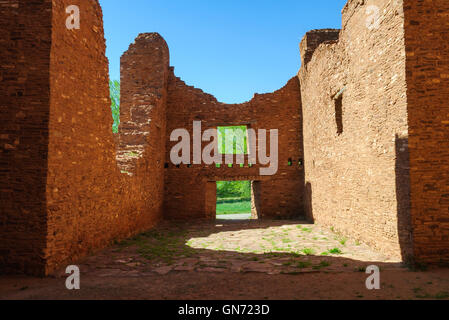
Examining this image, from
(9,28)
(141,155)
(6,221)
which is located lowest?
(6,221)

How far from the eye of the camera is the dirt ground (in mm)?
4125

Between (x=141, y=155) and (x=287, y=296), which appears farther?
(x=141, y=155)

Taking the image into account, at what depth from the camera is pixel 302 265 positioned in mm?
5594

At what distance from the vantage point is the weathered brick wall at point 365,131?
586 centimetres

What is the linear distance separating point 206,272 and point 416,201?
13.3ft

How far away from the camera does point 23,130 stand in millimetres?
5113

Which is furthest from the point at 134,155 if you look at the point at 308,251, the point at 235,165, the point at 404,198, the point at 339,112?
the point at 404,198

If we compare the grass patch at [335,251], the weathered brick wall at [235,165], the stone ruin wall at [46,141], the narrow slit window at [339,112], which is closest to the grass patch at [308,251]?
the grass patch at [335,251]

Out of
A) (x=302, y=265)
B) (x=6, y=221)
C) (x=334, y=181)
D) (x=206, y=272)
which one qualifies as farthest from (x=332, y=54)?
(x=6, y=221)

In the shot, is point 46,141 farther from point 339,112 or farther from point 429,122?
point 339,112

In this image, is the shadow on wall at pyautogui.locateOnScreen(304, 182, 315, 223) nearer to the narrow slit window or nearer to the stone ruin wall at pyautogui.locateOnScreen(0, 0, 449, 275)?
the stone ruin wall at pyautogui.locateOnScreen(0, 0, 449, 275)

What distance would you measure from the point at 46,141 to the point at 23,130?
0.44 m
